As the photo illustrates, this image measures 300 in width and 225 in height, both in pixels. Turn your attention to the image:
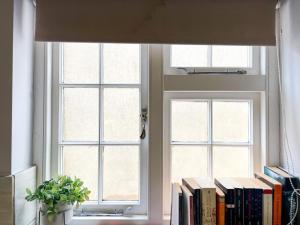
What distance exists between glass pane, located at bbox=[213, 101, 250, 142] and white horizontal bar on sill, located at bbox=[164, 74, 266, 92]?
0.10 metres

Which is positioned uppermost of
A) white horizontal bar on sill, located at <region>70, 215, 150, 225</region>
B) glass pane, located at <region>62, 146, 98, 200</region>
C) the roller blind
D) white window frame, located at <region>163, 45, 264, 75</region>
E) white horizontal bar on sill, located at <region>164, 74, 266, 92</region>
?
the roller blind

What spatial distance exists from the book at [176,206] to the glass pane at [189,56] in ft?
2.12

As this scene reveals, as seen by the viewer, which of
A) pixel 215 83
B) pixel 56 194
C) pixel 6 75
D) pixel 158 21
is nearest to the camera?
pixel 6 75

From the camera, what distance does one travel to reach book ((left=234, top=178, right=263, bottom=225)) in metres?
1.37

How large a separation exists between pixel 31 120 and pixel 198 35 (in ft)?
3.02

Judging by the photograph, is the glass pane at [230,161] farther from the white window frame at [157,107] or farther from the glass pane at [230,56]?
the glass pane at [230,56]

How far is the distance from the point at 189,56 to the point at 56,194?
0.97 metres

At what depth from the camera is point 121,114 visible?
167 centimetres

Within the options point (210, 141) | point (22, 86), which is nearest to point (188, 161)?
point (210, 141)

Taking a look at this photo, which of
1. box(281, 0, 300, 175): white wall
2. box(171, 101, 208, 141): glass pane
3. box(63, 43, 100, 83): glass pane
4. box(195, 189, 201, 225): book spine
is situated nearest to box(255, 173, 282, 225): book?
box(281, 0, 300, 175): white wall

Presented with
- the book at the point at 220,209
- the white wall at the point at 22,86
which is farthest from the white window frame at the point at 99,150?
the book at the point at 220,209

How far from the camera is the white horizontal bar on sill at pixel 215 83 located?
1.61 m

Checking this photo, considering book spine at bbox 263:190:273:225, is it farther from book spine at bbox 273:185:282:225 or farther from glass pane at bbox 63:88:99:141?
glass pane at bbox 63:88:99:141

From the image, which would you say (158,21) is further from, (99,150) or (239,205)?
(239,205)
